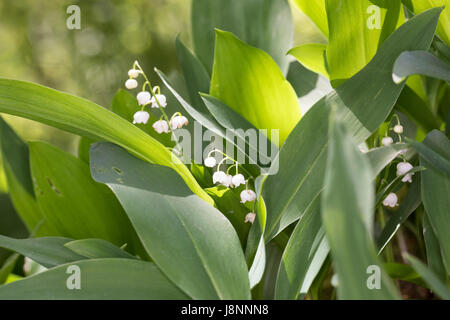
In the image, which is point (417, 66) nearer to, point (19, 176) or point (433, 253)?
point (433, 253)

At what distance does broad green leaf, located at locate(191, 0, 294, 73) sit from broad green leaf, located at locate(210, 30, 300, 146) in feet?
0.34

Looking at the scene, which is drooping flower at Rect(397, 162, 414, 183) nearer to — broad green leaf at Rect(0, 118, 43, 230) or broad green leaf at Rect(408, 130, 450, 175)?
broad green leaf at Rect(408, 130, 450, 175)

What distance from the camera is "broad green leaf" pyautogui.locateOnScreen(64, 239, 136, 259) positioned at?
46cm

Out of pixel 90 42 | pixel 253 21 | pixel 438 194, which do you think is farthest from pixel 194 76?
pixel 90 42

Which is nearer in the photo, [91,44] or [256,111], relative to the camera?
[256,111]

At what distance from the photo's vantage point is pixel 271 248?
2.00ft

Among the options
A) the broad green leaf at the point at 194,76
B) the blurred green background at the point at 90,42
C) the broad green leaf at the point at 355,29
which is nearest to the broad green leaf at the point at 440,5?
the broad green leaf at the point at 355,29

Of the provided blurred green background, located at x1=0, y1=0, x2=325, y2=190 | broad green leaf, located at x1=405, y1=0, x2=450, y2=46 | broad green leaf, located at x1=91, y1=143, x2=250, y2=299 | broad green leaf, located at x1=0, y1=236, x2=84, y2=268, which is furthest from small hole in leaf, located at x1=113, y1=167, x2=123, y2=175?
blurred green background, located at x1=0, y1=0, x2=325, y2=190

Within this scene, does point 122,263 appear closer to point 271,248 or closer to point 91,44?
point 271,248

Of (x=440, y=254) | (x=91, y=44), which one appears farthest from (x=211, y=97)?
(x=91, y=44)
